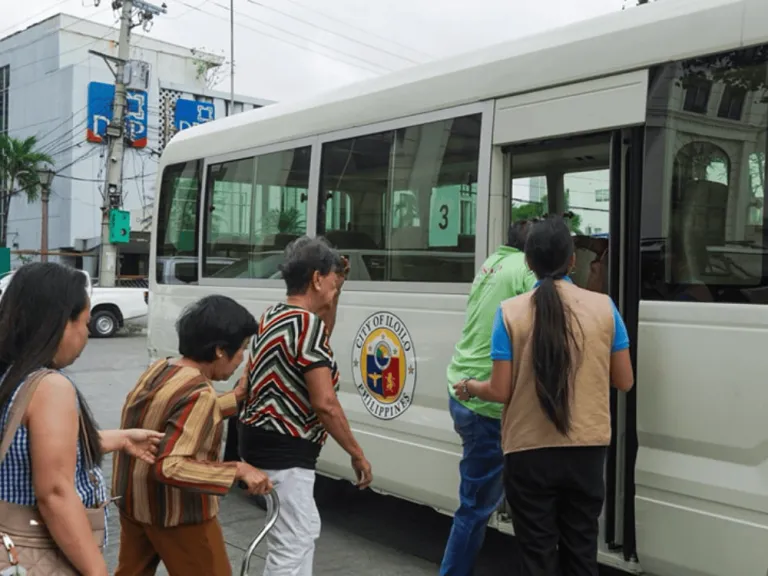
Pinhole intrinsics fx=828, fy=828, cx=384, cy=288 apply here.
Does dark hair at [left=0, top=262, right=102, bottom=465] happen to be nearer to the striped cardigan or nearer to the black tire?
the striped cardigan

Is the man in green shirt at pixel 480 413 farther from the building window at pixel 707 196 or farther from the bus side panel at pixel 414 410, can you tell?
the building window at pixel 707 196

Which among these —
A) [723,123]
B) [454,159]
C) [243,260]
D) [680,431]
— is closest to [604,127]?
[723,123]

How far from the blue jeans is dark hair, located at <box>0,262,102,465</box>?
2.08 m

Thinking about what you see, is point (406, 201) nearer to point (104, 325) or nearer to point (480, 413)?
point (480, 413)

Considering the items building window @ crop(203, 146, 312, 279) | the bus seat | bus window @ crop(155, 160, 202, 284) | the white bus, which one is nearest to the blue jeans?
the white bus

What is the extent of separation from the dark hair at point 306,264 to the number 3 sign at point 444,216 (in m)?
1.34

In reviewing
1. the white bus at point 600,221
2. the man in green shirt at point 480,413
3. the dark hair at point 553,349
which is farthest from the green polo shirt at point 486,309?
the dark hair at point 553,349

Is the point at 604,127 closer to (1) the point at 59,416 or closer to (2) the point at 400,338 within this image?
(2) the point at 400,338

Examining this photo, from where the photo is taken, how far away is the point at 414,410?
15.4 ft

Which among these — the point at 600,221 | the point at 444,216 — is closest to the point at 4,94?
the point at 444,216

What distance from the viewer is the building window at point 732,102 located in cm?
337

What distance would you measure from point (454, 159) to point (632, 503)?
200cm

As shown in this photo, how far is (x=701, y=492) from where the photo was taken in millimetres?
3395

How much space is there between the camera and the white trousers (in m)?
3.15
